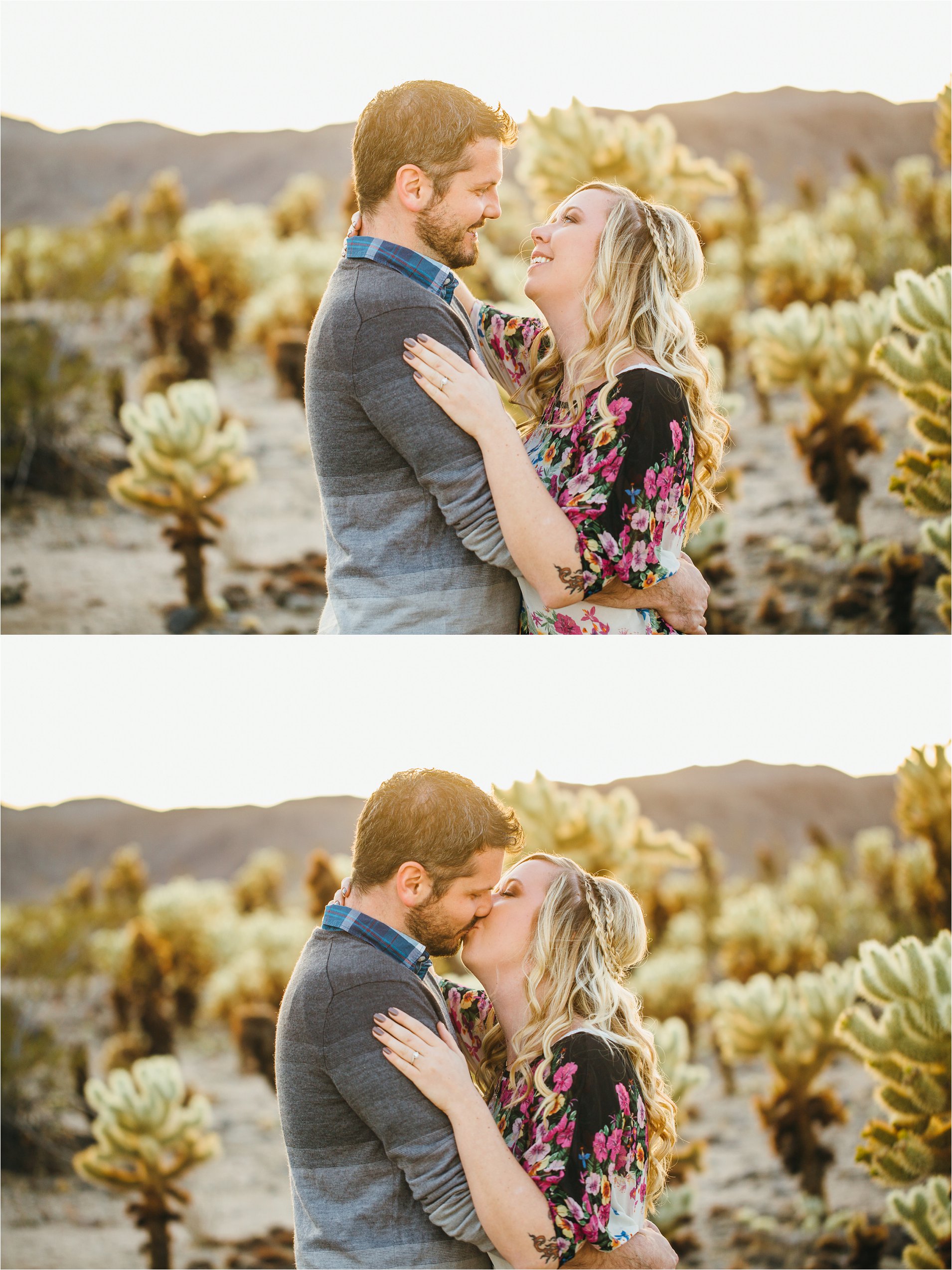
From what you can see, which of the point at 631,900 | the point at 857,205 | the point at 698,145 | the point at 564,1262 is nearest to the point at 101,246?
the point at 698,145

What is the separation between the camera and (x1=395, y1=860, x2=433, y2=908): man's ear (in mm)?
1942

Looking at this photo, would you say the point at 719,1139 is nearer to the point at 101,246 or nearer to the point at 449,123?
the point at 449,123

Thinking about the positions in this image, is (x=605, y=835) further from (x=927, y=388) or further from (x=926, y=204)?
(x=926, y=204)

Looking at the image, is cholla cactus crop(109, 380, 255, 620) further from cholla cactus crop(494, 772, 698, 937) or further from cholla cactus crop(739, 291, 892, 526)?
cholla cactus crop(739, 291, 892, 526)

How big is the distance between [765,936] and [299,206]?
124 inches

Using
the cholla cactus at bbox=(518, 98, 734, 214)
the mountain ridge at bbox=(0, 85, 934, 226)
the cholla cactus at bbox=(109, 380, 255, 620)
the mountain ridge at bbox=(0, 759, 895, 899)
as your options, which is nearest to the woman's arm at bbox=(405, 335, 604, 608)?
the mountain ridge at bbox=(0, 759, 895, 899)

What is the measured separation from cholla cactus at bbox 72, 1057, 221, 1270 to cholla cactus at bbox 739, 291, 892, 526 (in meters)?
3.11

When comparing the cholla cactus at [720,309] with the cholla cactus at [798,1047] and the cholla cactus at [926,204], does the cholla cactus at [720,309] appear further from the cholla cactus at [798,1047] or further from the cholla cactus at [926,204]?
the cholla cactus at [798,1047]

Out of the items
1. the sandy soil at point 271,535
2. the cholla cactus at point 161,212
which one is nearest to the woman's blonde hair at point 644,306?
the sandy soil at point 271,535

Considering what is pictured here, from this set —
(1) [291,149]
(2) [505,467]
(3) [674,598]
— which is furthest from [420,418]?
(1) [291,149]

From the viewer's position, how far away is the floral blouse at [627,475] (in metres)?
1.94

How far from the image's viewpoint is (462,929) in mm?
2002

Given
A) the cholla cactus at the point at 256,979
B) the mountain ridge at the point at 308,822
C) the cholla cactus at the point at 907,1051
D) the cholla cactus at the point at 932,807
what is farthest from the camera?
the cholla cactus at the point at 256,979

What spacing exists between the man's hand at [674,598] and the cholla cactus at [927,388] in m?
1.64
